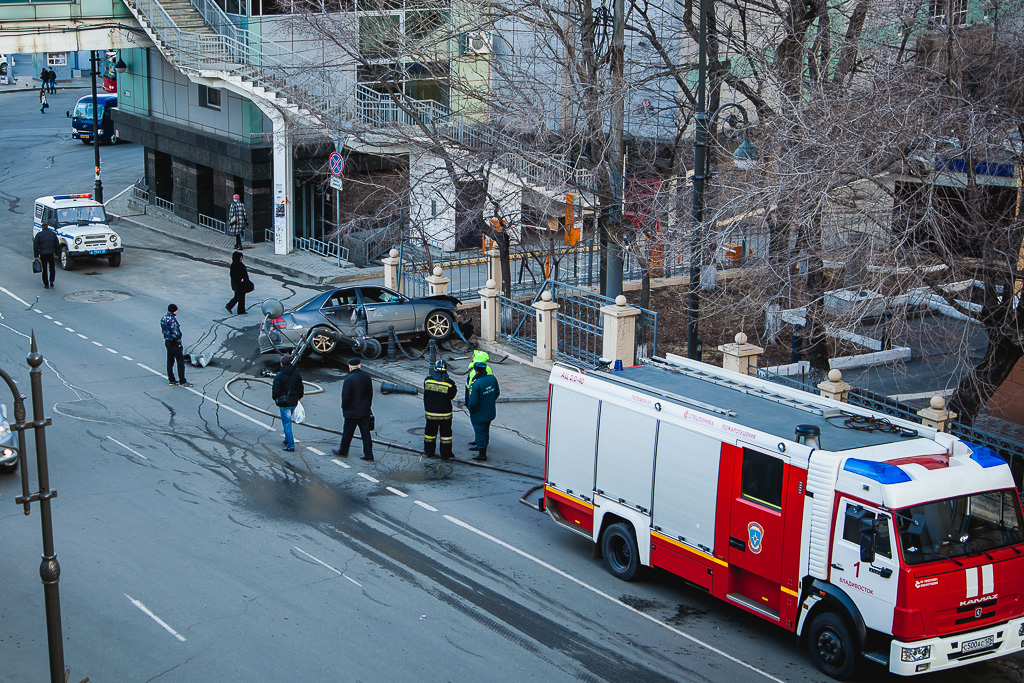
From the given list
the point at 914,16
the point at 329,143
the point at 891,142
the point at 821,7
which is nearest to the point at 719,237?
the point at 891,142

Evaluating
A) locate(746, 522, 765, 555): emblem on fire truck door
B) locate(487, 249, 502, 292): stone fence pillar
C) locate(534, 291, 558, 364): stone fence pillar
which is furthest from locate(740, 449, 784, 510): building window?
locate(487, 249, 502, 292): stone fence pillar

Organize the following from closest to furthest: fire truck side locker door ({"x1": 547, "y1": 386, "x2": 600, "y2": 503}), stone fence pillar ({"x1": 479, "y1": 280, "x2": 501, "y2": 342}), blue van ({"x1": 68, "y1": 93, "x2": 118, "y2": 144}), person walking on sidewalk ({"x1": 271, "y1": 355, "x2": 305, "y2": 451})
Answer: fire truck side locker door ({"x1": 547, "y1": 386, "x2": 600, "y2": 503}) < person walking on sidewalk ({"x1": 271, "y1": 355, "x2": 305, "y2": 451}) < stone fence pillar ({"x1": 479, "y1": 280, "x2": 501, "y2": 342}) < blue van ({"x1": 68, "y1": 93, "x2": 118, "y2": 144})

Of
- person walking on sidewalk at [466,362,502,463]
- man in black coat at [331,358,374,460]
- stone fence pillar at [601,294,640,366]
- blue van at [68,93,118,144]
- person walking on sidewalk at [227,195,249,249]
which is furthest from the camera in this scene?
blue van at [68,93,118,144]

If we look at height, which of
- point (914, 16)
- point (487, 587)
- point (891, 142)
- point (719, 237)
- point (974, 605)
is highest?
point (914, 16)

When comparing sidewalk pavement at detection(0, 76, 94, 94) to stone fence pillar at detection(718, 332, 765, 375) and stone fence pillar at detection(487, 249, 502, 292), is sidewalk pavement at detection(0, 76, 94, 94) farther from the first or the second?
stone fence pillar at detection(718, 332, 765, 375)

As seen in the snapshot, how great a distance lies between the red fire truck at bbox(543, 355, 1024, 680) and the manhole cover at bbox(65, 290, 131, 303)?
16594 mm

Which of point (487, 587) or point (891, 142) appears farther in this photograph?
point (891, 142)

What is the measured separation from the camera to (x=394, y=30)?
24.0m

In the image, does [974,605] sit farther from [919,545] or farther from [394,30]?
[394,30]

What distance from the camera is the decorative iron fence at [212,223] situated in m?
34.8

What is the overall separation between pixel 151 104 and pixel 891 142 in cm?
2883

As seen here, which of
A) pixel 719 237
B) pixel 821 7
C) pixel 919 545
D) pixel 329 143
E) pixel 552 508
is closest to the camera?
pixel 919 545

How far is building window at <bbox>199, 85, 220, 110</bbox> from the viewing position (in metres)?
33.4

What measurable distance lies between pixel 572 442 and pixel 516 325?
11191mm
